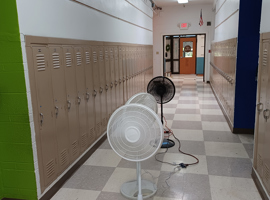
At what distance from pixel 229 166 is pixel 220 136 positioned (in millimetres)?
1171

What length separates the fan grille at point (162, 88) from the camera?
12.7 feet

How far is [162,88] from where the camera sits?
3.89 metres

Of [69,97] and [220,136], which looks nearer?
[69,97]

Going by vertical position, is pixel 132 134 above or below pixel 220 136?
above

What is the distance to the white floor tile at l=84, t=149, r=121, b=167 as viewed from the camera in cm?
349

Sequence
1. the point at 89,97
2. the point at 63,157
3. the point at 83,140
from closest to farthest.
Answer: the point at 63,157 → the point at 83,140 → the point at 89,97

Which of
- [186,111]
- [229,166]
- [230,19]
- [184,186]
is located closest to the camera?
[184,186]

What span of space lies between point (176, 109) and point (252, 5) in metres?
3.09

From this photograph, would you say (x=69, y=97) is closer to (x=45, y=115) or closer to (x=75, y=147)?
(x=45, y=115)

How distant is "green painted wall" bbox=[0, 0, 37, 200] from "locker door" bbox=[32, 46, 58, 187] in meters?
0.14

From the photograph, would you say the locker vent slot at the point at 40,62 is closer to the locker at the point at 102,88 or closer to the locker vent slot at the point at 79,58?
the locker vent slot at the point at 79,58

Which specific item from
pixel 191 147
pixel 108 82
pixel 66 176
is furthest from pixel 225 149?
pixel 66 176

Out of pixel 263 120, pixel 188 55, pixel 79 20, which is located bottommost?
pixel 263 120

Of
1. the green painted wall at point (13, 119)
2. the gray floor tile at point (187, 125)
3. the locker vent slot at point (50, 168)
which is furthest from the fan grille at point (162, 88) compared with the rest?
the green painted wall at point (13, 119)
